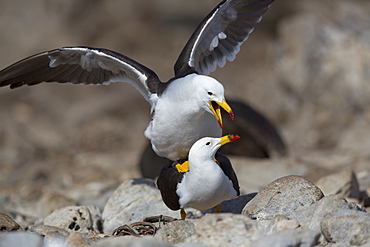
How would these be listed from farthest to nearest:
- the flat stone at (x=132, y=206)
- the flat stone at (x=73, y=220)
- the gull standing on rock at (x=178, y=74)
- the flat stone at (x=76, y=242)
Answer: the flat stone at (x=132, y=206) < the flat stone at (x=73, y=220) < the gull standing on rock at (x=178, y=74) < the flat stone at (x=76, y=242)

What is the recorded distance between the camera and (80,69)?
7.72m

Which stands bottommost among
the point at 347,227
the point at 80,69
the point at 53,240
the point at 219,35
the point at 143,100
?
the point at 347,227

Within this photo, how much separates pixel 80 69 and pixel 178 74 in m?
1.47

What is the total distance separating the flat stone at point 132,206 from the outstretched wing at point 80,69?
118 centimetres

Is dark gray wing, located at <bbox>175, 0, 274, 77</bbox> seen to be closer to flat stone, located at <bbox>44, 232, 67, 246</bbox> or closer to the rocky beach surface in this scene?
the rocky beach surface

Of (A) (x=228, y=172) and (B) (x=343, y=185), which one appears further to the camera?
(B) (x=343, y=185)

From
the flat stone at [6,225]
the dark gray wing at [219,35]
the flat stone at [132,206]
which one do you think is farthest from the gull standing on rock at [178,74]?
Result: the flat stone at [6,225]

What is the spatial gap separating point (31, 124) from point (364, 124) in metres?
8.22

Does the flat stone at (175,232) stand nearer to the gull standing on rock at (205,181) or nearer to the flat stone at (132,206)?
the gull standing on rock at (205,181)

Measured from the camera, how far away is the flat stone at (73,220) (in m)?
6.39

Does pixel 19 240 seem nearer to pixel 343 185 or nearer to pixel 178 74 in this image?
pixel 178 74

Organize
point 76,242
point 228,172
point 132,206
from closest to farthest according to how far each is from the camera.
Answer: point 76,242, point 228,172, point 132,206

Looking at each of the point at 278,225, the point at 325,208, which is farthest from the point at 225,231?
→ the point at 325,208

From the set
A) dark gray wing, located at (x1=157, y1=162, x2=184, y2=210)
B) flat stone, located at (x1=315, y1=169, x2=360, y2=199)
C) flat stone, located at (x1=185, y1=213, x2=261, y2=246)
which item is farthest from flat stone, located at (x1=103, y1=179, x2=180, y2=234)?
flat stone, located at (x1=185, y1=213, x2=261, y2=246)
